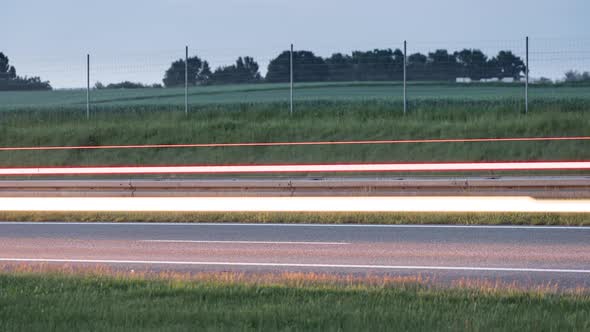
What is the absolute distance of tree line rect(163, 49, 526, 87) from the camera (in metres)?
31.6

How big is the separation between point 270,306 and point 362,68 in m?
26.7

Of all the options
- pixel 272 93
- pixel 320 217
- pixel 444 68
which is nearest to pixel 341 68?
pixel 444 68

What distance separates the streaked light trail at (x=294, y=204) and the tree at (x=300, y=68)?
41.3 feet

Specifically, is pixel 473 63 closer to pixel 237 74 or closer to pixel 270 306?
pixel 237 74

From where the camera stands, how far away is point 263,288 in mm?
9594

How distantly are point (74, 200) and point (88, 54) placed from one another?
13076mm

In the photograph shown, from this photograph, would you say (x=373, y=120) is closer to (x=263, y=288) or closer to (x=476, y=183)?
(x=476, y=183)

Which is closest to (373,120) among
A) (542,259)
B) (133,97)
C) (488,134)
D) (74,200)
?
(488,134)

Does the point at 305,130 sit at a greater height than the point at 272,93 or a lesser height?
lesser

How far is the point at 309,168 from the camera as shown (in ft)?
83.8

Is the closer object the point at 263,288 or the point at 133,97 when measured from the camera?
the point at 263,288

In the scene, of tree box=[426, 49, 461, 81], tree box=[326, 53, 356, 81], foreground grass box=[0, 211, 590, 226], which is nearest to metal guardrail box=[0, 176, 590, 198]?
Result: foreground grass box=[0, 211, 590, 226]

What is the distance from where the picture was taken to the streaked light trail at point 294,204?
58.8 feet

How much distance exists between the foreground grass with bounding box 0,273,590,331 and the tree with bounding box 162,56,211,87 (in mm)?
23286
